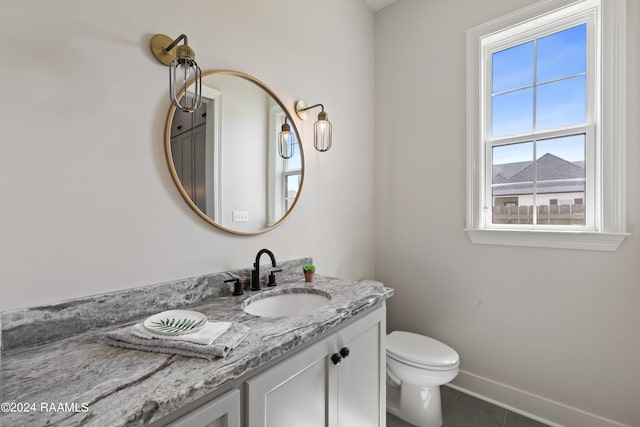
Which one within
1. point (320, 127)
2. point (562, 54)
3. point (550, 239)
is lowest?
point (550, 239)

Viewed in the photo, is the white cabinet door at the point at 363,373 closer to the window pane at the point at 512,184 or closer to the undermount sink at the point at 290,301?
the undermount sink at the point at 290,301

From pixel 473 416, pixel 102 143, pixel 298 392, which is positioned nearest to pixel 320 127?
pixel 102 143

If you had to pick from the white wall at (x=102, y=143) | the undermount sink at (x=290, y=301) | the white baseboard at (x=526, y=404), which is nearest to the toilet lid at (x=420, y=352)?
the white baseboard at (x=526, y=404)

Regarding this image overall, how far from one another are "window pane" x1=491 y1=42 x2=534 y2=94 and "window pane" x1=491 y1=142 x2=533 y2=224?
0.41 m

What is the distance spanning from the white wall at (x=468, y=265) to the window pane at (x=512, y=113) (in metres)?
0.23

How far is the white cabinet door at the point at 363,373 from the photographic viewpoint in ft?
3.46

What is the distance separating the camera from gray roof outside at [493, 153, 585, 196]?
1.63m

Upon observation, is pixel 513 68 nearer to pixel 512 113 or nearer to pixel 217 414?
pixel 512 113

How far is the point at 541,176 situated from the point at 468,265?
0.72m

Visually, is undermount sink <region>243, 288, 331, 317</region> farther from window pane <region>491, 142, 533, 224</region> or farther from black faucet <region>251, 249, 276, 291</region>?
window pane <region>491, 142, 533, 224</region>

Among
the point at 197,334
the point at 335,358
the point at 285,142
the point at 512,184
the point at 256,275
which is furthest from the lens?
the point at 512,184

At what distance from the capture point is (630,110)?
1.42 m

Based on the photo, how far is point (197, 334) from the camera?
0.74 meters

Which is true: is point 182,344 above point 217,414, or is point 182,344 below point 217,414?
above
